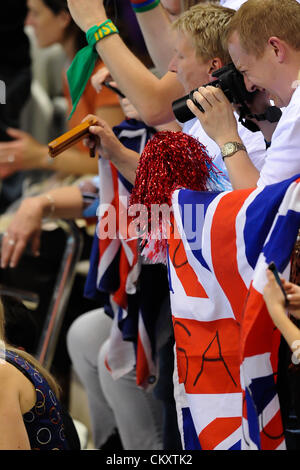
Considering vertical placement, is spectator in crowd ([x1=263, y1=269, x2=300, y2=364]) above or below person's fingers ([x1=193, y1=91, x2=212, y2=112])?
below

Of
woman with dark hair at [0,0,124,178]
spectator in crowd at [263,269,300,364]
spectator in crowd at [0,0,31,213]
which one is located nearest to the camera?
spectator in crowd at [263,269,300,364]

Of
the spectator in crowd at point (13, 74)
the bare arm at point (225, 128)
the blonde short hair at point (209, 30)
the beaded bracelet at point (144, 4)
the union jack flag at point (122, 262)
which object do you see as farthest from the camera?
the spectator in crowd at point (13, 74)

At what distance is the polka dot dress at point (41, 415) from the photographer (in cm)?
138

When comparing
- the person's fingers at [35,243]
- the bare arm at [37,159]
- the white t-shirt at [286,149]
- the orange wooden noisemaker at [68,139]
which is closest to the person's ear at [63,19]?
the bare arm at [37,159]

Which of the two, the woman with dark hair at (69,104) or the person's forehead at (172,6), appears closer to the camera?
the person's forehead at (172,6)

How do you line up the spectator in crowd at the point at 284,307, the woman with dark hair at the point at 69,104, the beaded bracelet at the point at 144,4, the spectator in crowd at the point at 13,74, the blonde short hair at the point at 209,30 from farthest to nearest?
the spectator in crowd at the point at 13,74
the woman with dark hair at the point at 69,104
the beaded bracelet at the point at 144,4
the blonde short hair at the point at 209,30
the spectator in crowd at the point at 284,307

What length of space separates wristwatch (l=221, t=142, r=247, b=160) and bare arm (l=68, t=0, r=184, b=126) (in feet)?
1.06

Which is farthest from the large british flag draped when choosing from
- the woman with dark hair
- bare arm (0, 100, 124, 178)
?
bare arm (0, 100, 124, 178)

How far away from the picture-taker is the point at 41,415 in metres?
1.40

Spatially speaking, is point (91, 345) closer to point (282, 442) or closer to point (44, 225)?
point (44, 225)

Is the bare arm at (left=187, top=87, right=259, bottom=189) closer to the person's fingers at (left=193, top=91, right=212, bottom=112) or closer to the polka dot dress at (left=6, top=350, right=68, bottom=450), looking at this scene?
the person's fingers at (left=193, top=91, right=212, bottom=112)

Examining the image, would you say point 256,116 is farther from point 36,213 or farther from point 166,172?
point 36,213

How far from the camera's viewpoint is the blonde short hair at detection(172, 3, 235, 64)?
1.61m

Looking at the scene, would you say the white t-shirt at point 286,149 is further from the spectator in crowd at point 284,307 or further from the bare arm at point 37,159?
the bare arm at point 37,159
